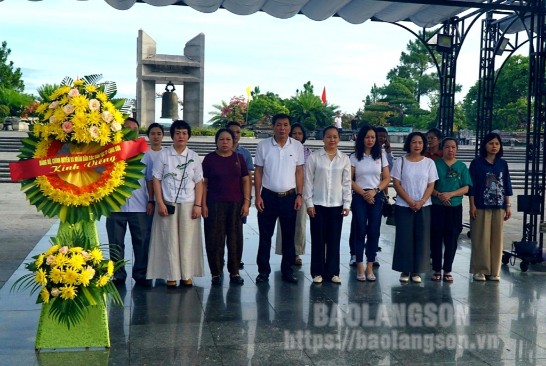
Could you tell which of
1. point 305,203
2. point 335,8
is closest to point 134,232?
point 305,203

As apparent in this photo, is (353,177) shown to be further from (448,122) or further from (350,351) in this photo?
(448,122)

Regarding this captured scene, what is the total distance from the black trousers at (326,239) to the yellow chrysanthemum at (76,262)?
277 centimetres

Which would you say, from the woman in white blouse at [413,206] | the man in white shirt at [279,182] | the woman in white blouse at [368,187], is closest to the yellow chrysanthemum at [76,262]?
the man in white shirt at [279,182]

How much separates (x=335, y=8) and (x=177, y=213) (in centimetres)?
410

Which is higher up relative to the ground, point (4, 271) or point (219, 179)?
point (219, 179)

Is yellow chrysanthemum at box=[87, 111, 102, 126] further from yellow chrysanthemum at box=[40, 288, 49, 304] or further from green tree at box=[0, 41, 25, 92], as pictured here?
green tree at box=[0, 41, 25, 92]

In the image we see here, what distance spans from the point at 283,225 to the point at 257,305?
1.13 metres

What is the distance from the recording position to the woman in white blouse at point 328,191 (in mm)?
6691

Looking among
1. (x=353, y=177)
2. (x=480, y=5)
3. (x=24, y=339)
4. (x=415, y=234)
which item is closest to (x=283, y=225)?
(x=353, y=177)

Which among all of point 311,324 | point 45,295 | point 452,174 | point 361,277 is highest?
point 452,174

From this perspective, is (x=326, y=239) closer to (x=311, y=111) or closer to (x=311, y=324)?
(x=311, y=324)

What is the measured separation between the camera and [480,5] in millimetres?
8125

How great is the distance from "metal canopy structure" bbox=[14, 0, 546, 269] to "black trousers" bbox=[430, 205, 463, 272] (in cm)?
152

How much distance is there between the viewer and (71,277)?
4.52 metres
